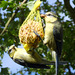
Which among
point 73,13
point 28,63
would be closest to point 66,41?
point 73,13

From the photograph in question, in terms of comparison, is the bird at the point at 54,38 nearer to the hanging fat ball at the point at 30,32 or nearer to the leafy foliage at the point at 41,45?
the hanging fat ball at the point at 30,32

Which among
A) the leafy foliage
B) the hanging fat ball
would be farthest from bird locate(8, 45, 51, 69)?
the leafy foliage

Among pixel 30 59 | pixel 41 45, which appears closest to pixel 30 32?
pixel 30 59

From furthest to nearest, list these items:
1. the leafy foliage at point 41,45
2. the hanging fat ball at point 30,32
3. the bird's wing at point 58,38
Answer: the leafy foliage at point 41,45, the hanging fat ball at point 30,32, the bird's wing at point 58,38

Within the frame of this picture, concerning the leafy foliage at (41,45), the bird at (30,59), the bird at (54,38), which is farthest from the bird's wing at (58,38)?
the leafy foliage at (41,45)

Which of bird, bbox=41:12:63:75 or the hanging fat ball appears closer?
bird, bbox=41:12:63:75

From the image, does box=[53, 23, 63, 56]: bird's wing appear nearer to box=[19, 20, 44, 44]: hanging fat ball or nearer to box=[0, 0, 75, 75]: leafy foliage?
box=[19, 20, 44, 44]: hanging fat ball

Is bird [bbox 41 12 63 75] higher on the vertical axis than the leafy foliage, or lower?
lower

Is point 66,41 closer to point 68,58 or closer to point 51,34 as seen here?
point 68,58

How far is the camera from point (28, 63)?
183 centimetres

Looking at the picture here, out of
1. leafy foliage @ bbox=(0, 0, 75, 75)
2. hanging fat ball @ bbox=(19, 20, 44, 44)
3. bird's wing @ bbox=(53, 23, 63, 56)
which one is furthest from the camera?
leafy foliage @ bbox=(0, 0, 75, 75)

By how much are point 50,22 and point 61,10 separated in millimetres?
3349

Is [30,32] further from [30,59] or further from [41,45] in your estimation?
[41,45]

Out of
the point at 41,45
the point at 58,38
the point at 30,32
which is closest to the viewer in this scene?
the point at 58,38
